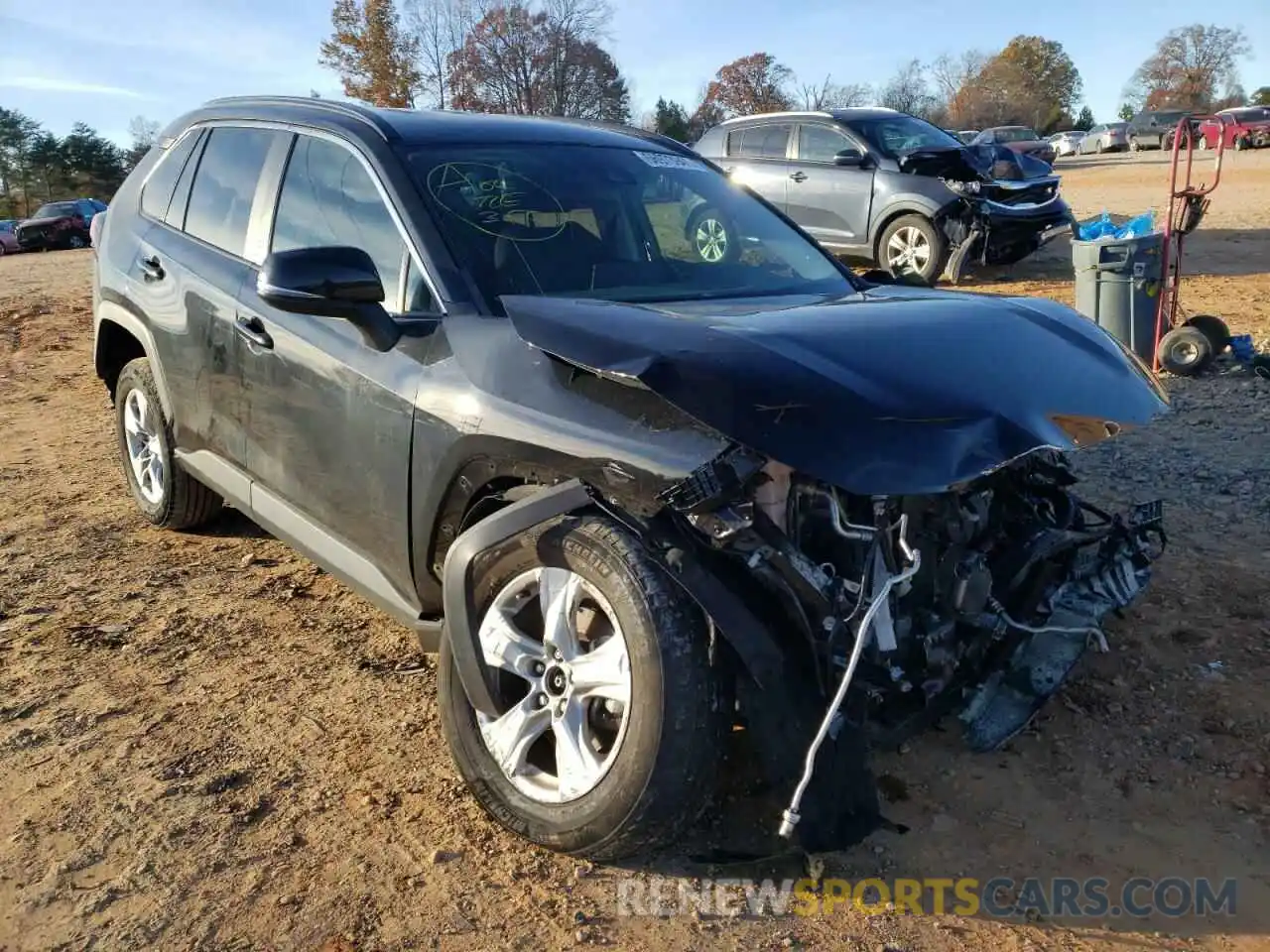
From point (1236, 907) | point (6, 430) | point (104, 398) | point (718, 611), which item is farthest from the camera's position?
point (104, 398)

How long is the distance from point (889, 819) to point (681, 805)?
74 centimetres

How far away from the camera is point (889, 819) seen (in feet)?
9.23

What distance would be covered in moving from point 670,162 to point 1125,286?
4899 mm

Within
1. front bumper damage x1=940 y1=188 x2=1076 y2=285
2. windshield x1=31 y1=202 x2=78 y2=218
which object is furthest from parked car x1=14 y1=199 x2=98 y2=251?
front bumper damage x1=940 y1=188 x2=1076 y2=285

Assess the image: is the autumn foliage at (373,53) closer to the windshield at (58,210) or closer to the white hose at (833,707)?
the windshield at (58,210)

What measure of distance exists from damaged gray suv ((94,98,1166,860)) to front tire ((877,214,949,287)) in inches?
309

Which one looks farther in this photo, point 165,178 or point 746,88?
point 746,88

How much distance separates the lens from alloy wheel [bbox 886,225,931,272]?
11.4 meters

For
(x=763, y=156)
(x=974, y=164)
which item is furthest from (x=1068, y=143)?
(x=974, y=164)

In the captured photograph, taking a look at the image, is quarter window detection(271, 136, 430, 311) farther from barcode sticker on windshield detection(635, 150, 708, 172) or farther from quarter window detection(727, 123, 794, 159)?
quarter window detection(727, 123, 794, 159)

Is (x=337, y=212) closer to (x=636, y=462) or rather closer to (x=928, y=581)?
(x=636, y=462)

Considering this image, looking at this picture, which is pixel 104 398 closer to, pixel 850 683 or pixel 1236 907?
pixel 850 683

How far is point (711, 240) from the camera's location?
3.81m

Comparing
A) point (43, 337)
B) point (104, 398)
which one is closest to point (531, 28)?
point (43, 337)
